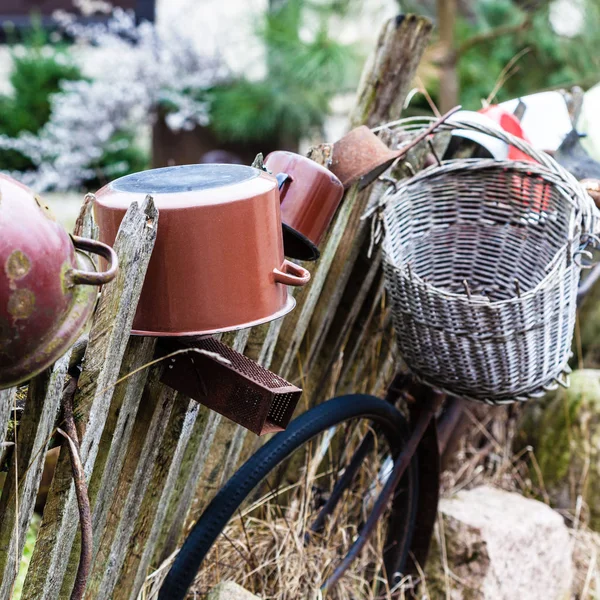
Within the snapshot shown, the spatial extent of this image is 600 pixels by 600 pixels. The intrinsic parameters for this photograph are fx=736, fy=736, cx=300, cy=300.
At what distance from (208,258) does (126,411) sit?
30cm

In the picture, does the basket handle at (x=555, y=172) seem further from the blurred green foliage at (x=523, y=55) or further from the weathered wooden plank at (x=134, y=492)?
the blurred green foliage at (x=523, y=55)

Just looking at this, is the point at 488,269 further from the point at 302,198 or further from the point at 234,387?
the point at 234,387

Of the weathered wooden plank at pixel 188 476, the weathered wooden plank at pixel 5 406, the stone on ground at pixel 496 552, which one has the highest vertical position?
the weathered wooden plank at pixel 5 406

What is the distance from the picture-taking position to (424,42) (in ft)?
6.07

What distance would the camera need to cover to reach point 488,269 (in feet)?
6.06

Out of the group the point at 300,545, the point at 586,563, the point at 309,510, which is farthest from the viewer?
the point at 586,563

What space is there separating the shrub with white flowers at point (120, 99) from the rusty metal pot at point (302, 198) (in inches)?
193

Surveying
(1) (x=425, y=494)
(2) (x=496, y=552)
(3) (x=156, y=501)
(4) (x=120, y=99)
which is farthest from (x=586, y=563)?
(4) (x=120, y=99)

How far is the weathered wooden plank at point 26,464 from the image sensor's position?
35.8 inches

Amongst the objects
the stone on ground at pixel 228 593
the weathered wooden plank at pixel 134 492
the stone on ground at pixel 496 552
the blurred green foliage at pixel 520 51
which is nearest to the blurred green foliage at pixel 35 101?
the blurred green foliage at pixel 520 51

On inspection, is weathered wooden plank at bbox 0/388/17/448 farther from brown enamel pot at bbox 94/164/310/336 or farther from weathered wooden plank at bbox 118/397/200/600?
weathered wooden plank at bbox 118/397/200/600

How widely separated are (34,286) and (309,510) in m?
1.30

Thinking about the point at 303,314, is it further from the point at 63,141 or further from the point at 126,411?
the point at 63,141

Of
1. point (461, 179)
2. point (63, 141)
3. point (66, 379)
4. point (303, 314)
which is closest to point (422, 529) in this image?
point (303, 314)
